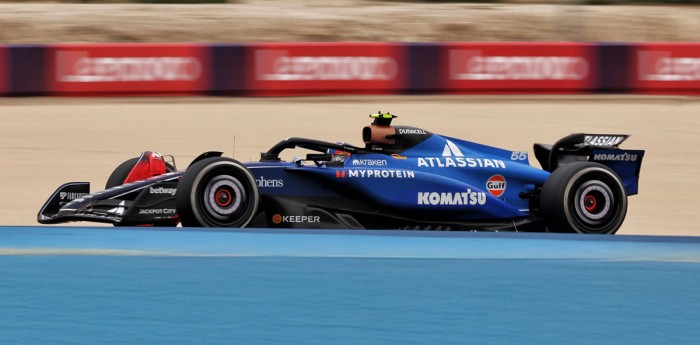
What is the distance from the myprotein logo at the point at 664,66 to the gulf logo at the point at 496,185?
362 inches

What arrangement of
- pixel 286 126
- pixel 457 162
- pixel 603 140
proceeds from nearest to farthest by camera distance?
pixel 457 162, pixel 603 140, pixel 286 126

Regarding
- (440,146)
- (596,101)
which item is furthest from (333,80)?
(440,146)

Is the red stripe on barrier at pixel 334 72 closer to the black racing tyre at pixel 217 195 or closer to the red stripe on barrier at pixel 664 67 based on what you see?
the red stripe on barrier at pixel 664 67

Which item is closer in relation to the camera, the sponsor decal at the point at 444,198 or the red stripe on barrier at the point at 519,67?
the sponsor decal at the point at 444,198

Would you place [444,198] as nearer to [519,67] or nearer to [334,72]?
[334,72]

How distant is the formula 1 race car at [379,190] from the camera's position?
8.55 metres

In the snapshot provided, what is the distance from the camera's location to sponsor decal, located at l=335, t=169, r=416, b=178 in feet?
29.4

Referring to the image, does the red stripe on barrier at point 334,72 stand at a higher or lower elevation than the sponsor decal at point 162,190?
higher

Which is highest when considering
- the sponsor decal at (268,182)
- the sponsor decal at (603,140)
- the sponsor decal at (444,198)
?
the sponsor decal at (603,140)

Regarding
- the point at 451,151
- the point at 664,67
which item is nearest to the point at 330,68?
the point at 664,67

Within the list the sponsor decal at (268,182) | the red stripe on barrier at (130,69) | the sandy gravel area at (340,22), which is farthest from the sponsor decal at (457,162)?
the sandy gravel area at (340,22)

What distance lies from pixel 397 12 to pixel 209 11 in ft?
12.9

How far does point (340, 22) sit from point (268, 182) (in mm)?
16821

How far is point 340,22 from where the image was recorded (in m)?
25.4
